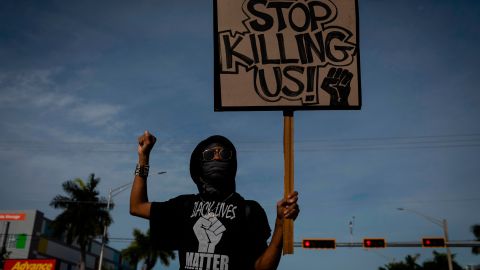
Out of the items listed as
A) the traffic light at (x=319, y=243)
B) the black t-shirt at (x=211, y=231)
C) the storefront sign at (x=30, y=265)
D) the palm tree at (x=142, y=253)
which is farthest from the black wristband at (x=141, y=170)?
the palm tree at (x=142, y=253)

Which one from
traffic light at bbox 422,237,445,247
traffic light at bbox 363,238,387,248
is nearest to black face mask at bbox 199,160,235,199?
traffic light at bbox 363,238,387,248

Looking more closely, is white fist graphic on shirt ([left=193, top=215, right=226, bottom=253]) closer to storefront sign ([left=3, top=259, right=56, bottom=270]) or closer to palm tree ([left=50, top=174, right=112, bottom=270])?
storefront sign ([left=3, top=259, right=56, bottom=270])

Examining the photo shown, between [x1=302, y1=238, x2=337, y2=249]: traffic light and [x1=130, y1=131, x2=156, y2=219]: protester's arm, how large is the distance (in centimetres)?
2268

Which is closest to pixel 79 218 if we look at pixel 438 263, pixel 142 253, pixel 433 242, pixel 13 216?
pixel 142 253

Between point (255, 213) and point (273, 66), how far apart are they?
0.98 metres

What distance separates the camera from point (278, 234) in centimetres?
254

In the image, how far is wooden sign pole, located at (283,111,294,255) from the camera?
8.30 ft

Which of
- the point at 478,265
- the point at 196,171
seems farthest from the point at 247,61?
the point at 478,265

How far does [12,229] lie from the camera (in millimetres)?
61812

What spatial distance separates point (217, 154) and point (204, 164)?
0.36 feet

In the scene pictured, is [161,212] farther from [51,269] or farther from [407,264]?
[407,264]

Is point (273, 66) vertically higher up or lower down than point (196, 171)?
higher up

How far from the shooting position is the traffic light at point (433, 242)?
23638 mm

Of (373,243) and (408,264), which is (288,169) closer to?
(373,243)
